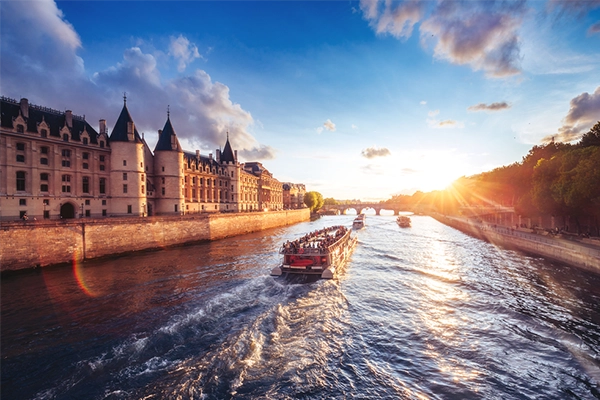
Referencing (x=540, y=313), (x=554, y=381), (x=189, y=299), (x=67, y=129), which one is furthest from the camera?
(x=67, y=129)

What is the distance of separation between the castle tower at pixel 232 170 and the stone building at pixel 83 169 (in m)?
10.1

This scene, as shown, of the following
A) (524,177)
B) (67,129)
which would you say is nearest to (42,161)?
(67,129)

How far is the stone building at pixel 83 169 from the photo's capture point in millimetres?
32625

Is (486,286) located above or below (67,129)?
below

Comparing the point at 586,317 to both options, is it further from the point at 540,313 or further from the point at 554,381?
the point at 554,381

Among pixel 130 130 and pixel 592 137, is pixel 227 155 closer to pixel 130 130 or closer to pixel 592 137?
pixel 130 130

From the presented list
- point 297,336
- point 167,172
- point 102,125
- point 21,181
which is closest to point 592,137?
point 297,336

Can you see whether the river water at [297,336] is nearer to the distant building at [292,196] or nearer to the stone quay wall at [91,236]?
the stone quay wall at [91,236]

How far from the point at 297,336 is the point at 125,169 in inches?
1553

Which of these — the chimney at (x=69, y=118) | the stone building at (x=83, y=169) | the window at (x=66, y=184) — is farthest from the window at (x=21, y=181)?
the chimney at (x=69, y=118)

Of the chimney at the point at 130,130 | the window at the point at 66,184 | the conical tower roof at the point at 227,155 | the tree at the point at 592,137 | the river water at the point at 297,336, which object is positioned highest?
the conical tower roof at the point at 227,155

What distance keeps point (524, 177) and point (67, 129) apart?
71.3 metres

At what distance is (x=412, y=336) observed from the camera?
46.2ft

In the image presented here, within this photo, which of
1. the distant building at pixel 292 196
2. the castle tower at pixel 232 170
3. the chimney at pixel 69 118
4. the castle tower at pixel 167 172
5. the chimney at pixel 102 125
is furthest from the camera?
the distant building at pixel 292 196
